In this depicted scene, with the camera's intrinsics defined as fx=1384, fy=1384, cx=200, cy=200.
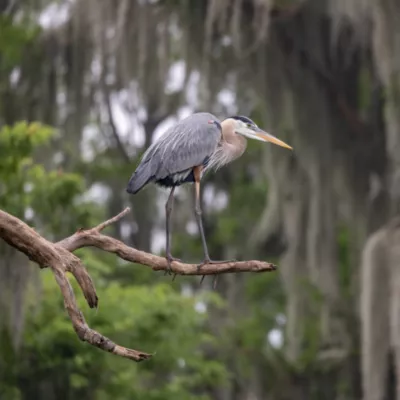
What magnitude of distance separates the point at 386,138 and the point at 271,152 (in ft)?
3.27

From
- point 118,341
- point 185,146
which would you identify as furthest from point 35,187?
point 185,146

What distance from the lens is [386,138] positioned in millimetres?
11414

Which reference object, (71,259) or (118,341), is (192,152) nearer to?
(71,259)

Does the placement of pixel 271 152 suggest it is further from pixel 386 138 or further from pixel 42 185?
pixel 42 185

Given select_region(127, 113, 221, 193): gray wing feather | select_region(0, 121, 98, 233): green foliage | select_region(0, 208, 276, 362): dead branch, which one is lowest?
select_region(0, 208, 276, 362): dead branch

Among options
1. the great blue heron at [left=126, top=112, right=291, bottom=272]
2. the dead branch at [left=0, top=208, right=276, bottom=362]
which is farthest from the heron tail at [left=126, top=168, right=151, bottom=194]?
the dead branch at [left=0, top=208, right=276, bottom=362]

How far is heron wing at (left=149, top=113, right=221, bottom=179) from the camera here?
4.56 meters

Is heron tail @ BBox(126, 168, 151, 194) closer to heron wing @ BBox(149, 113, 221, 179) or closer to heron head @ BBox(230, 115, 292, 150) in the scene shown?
heron wing @ BBox(149, 113, 221, 179)

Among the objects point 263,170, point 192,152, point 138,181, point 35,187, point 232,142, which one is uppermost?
point 263,170

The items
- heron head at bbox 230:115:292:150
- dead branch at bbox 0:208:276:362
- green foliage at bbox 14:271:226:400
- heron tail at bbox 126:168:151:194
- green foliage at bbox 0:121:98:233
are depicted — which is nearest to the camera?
dead branch at bbox 0:208:276:362

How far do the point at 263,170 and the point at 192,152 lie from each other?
25.2 feet

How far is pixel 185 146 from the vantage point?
461 cm

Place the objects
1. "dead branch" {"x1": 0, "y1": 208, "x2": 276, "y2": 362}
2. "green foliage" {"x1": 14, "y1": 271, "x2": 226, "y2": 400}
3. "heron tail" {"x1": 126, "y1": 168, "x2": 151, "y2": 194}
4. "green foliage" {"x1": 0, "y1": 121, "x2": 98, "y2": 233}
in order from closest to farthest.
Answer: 1. "dead branch" {"x1": 0, "y1": 208, "x2": 276, "y2": 362}
2. "heron tail" {"x1": 126, "y1": 168, "x2": 151, "y2": 194}
3. "green foliage" {"x1": 0, "y1": 121, "x2": 98, "y2": 233}
4. "green foliage" {"x1": 14, "y1": 271, "x2": 226, "y2": 400}

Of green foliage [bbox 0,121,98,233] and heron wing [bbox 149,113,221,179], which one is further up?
green foliage [bbox 0,121,98,233]
